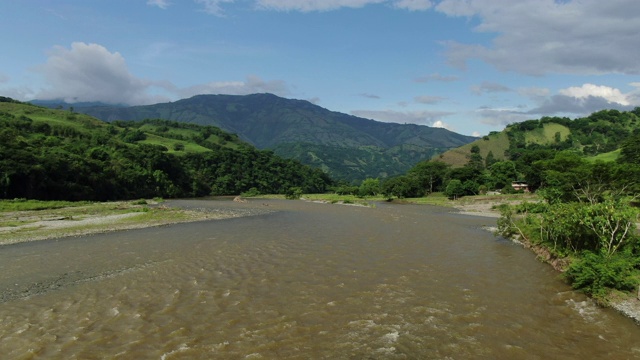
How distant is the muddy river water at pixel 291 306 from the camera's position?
43.8 ft

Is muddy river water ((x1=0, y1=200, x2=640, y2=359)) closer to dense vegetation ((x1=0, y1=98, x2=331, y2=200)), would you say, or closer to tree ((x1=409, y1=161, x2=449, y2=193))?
dense vegetation ((x1=0, y1=98, x2=331, y2=200))

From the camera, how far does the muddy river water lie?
13344 mm

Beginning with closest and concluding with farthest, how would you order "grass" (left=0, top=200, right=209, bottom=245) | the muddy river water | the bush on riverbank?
the muddy river water, the bush on riverbank, "grass" (left=0, top=200, right=209, bottom=245)

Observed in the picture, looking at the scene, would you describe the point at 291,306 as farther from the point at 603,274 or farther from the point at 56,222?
the point at 56,222

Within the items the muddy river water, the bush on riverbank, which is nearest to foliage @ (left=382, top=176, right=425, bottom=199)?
the muddy river water

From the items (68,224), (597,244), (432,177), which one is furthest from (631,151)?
(68,224)

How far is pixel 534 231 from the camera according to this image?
35156 mm

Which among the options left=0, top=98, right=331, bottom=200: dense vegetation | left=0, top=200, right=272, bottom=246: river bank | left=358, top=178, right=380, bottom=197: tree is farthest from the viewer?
left=358, top=178, right=380, bottom=197: tree

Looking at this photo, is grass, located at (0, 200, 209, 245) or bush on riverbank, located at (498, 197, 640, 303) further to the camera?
grass, located at (0, 200, 209, 245)

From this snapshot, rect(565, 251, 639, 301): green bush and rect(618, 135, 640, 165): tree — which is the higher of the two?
rect(618, 135, 640, 165): tree

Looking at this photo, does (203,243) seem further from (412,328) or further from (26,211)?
(26,211)

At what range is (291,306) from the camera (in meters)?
17.8

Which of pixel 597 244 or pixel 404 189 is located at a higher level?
pixel 597 244

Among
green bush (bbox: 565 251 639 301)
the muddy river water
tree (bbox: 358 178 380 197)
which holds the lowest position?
tree (bbox: 358 178 380 197)
